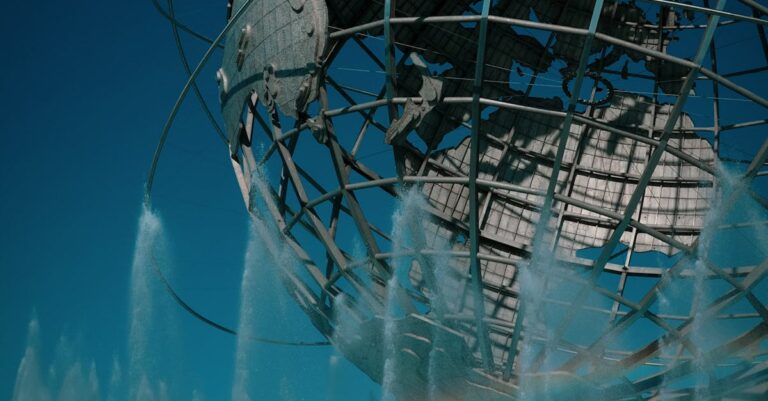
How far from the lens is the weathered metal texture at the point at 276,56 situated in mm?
13992

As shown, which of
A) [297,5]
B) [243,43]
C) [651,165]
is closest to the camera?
[651,165]

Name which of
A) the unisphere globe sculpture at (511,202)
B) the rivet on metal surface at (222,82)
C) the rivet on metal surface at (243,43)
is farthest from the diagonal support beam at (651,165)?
the rivet on metal surface at (222,82)

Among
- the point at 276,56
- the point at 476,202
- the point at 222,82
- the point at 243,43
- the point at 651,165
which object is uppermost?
the point at 243,43

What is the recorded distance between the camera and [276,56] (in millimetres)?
14734

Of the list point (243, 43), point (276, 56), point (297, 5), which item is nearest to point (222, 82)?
point (243, 43)

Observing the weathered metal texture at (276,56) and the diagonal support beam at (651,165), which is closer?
the diagonal support beam at (651,165)

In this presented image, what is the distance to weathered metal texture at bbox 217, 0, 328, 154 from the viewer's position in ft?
45.9

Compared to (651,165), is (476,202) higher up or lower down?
lower down

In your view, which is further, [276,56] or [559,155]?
[276,56]

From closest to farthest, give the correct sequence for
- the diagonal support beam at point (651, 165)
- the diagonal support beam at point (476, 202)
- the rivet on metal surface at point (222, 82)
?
the diagonal support beam at point (651, 165)
the diagonal support beam at point (476, 202)
the rivet on metal surface at point (222, 82)

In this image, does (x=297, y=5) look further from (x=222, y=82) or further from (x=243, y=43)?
(x=222, y=82)

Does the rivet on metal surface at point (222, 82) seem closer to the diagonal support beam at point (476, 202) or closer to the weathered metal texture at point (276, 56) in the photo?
the weathered metal texture at point (276, 56)

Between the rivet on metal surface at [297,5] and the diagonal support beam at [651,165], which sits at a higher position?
the rivet on metal surface at [297,5]

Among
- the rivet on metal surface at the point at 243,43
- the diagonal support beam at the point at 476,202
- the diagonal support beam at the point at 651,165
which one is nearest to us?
the diagonal support beam at the point at 651,165
